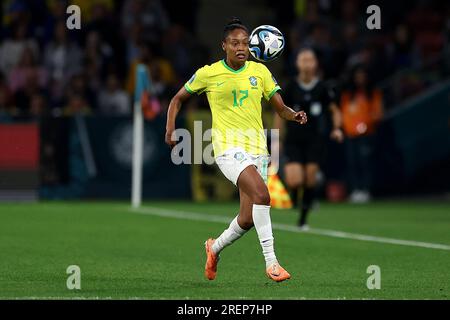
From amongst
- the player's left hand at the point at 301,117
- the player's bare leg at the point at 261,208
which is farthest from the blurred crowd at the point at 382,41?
the player's bare leg at the point at 261,208

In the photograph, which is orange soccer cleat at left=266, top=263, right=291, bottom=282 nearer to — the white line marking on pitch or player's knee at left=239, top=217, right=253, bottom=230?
player's knee at left=239, top=217, right=253, bottom=230

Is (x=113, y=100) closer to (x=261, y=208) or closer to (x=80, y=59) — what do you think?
(x=80, y=59)

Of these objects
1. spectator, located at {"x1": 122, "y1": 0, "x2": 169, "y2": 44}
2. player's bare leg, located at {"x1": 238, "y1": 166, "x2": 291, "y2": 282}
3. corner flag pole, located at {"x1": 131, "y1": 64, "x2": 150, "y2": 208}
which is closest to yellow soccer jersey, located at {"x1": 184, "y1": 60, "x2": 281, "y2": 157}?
player's bare leg, located at {"x1": 238, "y1": 166, "x2": 291, "y2": 282}

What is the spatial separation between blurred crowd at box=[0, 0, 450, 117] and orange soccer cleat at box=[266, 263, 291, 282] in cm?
1263

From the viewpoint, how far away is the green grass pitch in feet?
36.9

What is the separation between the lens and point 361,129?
24719mm

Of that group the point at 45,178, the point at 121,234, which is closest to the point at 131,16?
the point at 45,178

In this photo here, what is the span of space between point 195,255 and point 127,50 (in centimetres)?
1159

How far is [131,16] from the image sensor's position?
26.1 metres

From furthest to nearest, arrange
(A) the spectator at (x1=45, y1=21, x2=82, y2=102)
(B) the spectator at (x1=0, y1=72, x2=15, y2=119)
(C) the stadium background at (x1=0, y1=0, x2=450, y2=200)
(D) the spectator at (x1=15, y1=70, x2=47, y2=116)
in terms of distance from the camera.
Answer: (A) the spectator at (x1=45, y1=21, x2=82, y2=102) < (D) the spectator at (x1=15, y1=70, x2=47, y2=116) < (B) the spectator at (x1=0, y1=72, x2=15, y2=119) < (C) the stadium background at (x1=0, y1=0, x2=450, y2=200)

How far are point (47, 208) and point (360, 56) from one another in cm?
709

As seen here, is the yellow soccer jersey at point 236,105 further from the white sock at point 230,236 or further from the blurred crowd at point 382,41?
the blurred crowd at point 382,41

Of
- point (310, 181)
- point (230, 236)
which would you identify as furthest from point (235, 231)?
point (310, 181)
